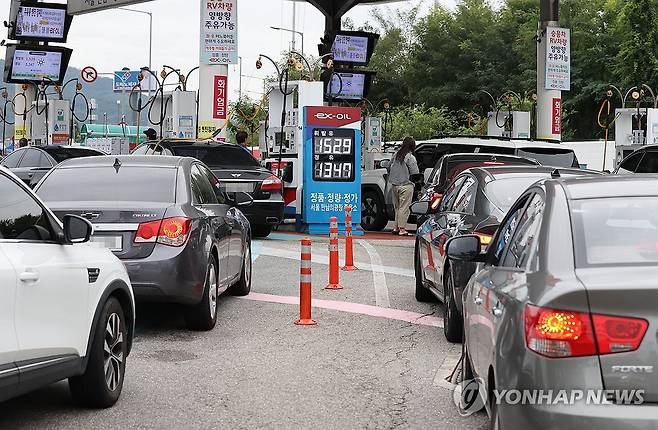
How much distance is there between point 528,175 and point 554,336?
617 centimetres

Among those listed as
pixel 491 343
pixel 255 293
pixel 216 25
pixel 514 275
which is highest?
pixel 216 25

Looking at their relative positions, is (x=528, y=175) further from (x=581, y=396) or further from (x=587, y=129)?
(x=587, y=129)

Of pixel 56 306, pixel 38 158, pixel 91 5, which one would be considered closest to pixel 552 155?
pixel 38 158

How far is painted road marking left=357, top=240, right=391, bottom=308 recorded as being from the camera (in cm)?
1177

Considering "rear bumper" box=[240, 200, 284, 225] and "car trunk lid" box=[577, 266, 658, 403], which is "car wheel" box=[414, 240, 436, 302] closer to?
"rear bumper" box=[240, 200, 284, 225]

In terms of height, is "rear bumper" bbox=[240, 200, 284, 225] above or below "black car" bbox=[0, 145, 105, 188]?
below

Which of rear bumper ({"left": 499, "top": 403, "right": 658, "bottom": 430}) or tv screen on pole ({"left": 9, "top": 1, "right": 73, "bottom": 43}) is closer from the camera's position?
rear bumper ({"left": 499, "top": 403, "right": 658, "bottom": 430})

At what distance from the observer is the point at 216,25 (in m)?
23.9

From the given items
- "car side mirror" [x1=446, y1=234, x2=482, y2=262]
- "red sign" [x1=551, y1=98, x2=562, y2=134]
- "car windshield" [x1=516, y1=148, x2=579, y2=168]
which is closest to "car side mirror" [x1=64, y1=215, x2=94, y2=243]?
"car side mirror" [x1=446, y1=234, x2=482, y2=262]

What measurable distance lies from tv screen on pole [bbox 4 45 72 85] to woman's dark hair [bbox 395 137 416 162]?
13.7 meters

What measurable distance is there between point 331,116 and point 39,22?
1239 centimetres

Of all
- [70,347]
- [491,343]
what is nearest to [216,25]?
[70,347]

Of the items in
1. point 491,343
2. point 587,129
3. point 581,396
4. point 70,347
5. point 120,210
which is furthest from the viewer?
point 587,129

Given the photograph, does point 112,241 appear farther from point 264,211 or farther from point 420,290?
point 264,211
